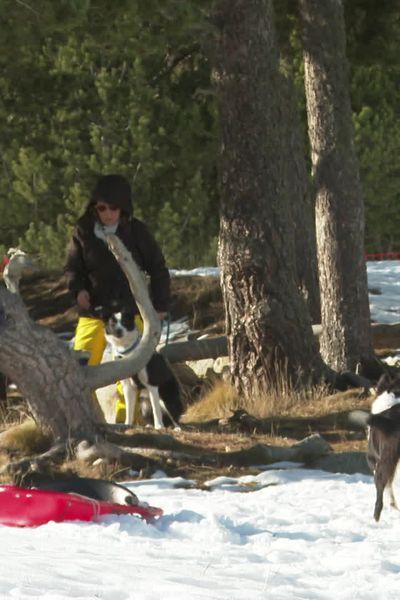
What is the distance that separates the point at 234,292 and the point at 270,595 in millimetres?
7466

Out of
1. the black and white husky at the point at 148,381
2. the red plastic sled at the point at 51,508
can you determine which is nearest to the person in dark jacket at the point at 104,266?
the black and white husky at the point at 148,381

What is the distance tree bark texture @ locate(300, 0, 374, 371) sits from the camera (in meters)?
13.9

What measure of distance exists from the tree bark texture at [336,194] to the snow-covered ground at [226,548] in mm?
5647

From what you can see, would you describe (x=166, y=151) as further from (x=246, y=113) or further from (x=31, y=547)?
(x=31, y=547)

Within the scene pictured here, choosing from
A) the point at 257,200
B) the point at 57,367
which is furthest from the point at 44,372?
the point at 257,200

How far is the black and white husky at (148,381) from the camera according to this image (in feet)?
34.1

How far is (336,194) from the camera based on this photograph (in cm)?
1395

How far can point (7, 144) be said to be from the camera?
2814cm

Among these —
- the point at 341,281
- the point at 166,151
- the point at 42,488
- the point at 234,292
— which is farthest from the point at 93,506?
the point at 166,151

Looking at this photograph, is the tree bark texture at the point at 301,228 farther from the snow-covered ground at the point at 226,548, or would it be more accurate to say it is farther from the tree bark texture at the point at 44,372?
the snow-covered ground at the point at 226,548

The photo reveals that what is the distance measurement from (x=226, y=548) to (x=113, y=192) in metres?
4.42

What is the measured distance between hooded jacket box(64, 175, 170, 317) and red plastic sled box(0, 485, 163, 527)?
3.89 metres

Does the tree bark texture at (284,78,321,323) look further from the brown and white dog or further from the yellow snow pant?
the brown and white dog

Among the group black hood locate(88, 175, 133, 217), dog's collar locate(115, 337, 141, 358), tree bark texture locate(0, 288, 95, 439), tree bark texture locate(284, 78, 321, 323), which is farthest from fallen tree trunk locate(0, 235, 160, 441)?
tree bark texture locate(284, 78, 321, 323)
